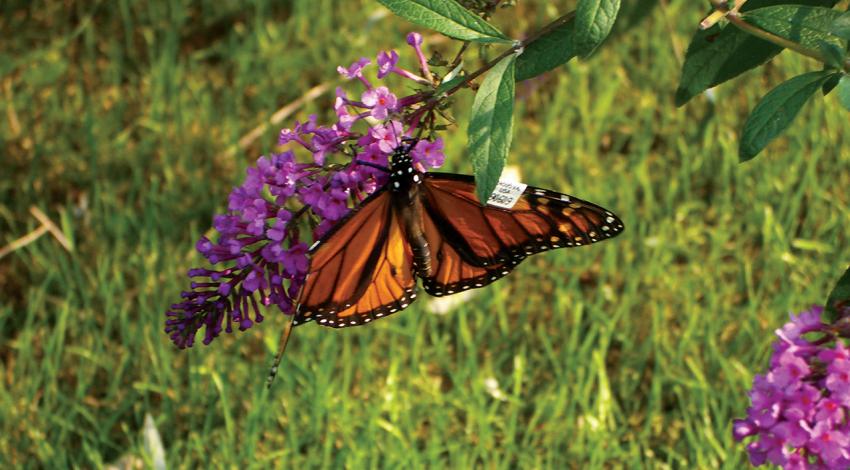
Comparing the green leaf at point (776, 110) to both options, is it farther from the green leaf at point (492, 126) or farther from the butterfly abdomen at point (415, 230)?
the butterfly abdomen at point (415, 230)

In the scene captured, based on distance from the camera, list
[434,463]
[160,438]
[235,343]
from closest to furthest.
Answer: [434,463], [160,438], [235,343]

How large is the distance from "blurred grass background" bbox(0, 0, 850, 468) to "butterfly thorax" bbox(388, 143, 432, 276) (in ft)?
2.51

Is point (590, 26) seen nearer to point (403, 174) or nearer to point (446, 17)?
point (446, 17)

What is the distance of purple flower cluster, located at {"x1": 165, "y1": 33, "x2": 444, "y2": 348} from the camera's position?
1.78m

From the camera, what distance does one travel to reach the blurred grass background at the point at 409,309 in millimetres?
2795

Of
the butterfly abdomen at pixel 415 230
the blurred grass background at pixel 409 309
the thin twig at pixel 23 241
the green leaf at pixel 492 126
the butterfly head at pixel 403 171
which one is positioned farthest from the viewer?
the thin twig at pixel 23 241

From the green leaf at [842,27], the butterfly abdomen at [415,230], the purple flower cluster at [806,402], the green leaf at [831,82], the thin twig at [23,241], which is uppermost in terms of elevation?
the thin twig at [23,241]

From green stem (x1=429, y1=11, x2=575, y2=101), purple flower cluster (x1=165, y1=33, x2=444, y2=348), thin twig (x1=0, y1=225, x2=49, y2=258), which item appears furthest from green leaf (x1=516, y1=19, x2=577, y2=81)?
thin twig (x1=0, y1=225, x2=49, y2=258)

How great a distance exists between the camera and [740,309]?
3.11 m

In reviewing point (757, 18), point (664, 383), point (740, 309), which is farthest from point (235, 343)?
point (757, 18)

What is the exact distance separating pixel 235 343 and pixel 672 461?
1.16 metres

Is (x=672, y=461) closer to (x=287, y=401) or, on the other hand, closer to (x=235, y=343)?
(x=287, y=401)

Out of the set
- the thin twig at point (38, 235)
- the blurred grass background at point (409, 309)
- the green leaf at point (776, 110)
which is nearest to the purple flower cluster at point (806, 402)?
the green leaf at point (776, 110)

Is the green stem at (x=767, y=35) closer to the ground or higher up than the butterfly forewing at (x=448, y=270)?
higher up
